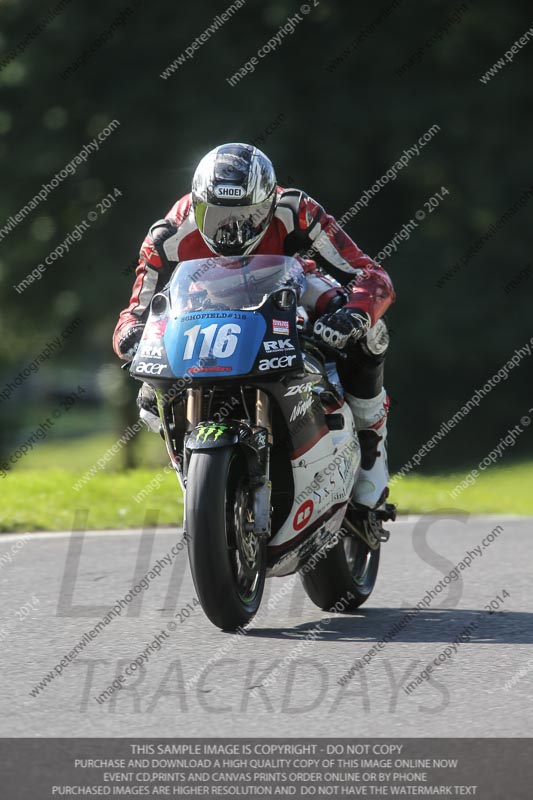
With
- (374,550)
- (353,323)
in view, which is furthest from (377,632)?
(353,323)

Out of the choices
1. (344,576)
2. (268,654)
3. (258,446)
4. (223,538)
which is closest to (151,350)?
(258,446)

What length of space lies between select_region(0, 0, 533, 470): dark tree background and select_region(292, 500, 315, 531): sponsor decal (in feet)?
39.7

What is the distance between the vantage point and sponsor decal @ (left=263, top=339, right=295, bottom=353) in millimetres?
5539

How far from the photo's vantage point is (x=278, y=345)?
5.57 metres

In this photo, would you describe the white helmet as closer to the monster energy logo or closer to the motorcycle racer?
the motorcycle racer

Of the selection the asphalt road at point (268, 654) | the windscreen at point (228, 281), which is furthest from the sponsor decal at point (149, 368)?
the asphalt road at point (268, 654)

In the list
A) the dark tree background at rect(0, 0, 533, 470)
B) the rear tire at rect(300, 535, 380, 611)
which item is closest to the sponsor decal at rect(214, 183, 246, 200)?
the rear tire at rect(300, 535, 380, 611)

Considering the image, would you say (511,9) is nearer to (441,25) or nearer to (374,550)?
(441,25)

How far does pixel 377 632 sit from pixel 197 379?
1369mm

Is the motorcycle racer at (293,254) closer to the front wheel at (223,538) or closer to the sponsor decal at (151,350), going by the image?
the sponsor decal at (151,350)

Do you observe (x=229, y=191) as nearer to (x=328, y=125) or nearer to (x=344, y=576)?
(x=344, y=576)

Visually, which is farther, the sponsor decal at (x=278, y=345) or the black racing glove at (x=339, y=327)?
the black racing glove at (x=339, y=327)

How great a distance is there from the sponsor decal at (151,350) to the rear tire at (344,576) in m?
1.25

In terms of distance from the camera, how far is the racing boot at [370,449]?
646 cm
